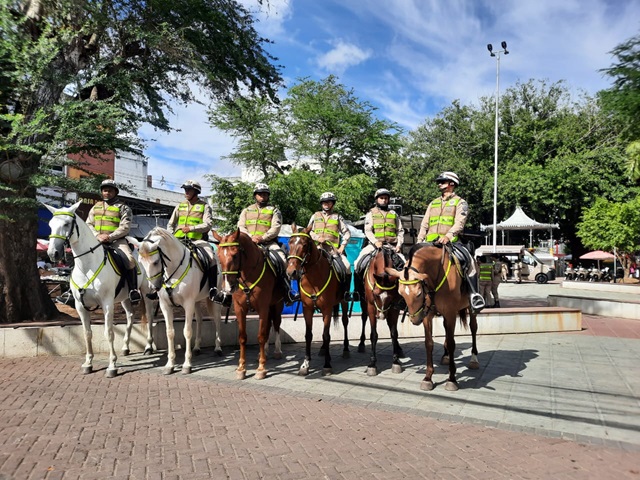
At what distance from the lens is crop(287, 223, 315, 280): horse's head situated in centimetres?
733

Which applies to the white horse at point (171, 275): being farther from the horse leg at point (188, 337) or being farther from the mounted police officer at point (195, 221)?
the mounted police officer at point (195, 221)

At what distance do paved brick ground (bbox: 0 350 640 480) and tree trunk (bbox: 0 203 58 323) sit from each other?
495 cm

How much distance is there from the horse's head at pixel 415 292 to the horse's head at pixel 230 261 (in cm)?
255

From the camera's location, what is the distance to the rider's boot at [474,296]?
24.5 feet

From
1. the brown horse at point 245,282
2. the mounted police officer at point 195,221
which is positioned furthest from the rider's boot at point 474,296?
the mounted police officer at point 195,221

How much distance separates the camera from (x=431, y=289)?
6.95 m

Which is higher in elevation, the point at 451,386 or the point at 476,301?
the point at 476,301

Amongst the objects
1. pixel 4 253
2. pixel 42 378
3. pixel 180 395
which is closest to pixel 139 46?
pixel 4 253

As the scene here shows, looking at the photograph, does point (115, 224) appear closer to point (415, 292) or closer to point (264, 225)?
point (264, 225)

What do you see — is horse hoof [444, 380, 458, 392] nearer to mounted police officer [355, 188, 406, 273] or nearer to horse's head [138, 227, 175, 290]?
mounted police officer [355, 188, 406, 273]

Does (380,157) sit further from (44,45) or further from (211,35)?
(44,45)

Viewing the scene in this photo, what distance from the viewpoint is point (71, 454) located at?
15.7 feet

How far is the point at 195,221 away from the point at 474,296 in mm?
5362

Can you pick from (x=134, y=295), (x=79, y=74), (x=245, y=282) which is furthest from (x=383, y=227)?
(x=79, y=74)
